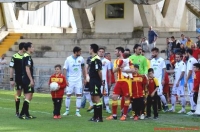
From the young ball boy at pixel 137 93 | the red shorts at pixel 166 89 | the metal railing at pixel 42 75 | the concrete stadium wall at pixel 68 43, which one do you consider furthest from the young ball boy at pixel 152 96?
the concrete stadium wall at pixel 68 43

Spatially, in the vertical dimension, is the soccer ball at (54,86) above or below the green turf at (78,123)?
above

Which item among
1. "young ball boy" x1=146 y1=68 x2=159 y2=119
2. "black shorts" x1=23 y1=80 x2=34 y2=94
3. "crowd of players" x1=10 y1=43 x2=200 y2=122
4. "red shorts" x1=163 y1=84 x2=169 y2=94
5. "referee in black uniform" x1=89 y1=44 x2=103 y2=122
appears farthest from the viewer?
"red shorts" x1=163 y1=84 x2=169 y2=94

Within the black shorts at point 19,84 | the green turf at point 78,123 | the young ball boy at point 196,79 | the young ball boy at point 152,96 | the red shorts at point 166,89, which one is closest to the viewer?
the green turf at point 78,123

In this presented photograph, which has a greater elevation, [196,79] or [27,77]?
[27,77]

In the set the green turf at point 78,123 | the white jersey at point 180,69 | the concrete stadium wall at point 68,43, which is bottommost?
the green turf at point 78,123

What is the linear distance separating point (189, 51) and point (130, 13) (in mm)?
16869

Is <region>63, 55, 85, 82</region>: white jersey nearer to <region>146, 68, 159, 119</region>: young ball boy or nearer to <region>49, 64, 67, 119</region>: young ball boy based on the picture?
<region>49, 64, 67, 119</region>: young ball boy

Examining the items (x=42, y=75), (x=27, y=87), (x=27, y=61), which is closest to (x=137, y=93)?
(x=27, y=87)

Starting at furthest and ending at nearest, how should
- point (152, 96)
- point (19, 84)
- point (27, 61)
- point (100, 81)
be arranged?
point (152, 96)
point (19, 84)
point (27, 61)
point (100, 81)

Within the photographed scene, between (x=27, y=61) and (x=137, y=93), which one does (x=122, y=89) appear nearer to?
(x=137, y=93)

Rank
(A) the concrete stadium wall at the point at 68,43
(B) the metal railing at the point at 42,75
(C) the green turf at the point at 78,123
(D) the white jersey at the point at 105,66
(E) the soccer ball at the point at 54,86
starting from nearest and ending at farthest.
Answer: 1. (C) the green turf at the point at 78,123
2. (E) the soccer ball at the point at 54,86
3. (D) the white jersey at the point at 105,66
4. (B) the metal railing at the point at 42,75
5. (A) the concrete stadium wall at the point at 68,43

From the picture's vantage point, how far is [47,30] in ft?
170

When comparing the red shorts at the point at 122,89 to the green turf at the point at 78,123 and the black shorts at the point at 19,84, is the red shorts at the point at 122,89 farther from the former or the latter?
the black shorts at the point at 19,84

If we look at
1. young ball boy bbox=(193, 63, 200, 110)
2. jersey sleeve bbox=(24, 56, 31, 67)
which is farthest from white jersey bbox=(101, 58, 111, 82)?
jersey sleeve bbox=(24, 56, 31, 67)
